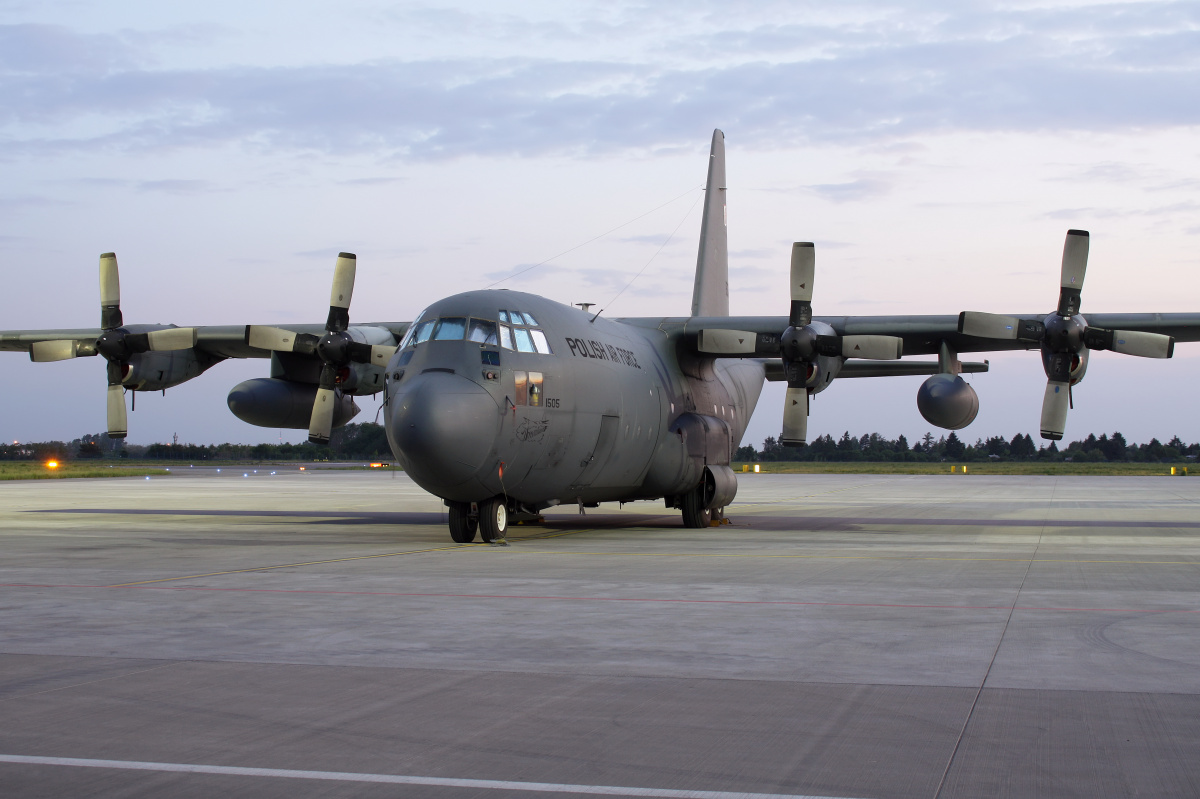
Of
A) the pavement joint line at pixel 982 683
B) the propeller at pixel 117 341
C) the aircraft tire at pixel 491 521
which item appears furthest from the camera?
the propeller at pixel 117 341

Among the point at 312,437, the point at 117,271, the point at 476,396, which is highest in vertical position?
the point at 117,271

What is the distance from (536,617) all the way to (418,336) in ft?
30.9

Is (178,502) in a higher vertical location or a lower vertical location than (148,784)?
lower

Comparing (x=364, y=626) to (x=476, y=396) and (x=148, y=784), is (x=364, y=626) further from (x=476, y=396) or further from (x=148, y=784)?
(x=476, y=396)

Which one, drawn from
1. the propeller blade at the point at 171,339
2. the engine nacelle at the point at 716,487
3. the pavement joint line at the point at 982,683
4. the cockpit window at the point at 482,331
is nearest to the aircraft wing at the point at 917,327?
the engine nacelle at the point at 716,487

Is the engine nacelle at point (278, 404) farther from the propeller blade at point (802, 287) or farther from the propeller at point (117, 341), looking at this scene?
the propeller blade at point (802, 287)

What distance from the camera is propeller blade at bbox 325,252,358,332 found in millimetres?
24297

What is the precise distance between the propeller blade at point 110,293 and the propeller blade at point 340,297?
541 cm

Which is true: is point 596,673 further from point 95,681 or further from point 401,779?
point 95,681

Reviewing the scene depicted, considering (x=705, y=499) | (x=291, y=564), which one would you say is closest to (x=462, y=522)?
(x=291, y=564)

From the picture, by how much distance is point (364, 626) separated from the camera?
9.47 m

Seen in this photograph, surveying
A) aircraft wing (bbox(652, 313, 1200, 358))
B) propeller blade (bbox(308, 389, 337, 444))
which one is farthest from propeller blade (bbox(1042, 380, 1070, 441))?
propeller blade (bbox(308, 389, 337, 444))

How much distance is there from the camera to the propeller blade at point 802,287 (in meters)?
23.8

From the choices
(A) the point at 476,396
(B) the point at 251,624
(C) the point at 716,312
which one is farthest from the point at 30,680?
(C) the point at 716,312
